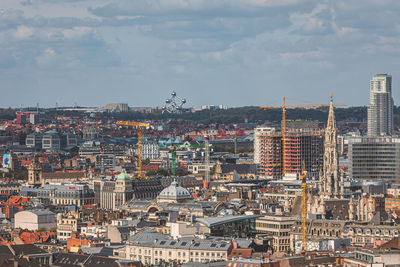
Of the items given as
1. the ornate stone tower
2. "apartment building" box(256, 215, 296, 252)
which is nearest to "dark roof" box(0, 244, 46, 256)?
"apartment building" box(256, 215, 296, 252)

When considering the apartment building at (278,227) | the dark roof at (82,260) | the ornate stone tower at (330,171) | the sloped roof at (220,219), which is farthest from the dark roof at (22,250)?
the ornate stone tower at (330,171)

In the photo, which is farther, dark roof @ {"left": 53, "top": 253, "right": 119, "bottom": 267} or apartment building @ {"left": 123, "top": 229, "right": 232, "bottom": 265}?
apartment building @ {"left": 123, "top": 229, "right": 232, "bottom": 265}

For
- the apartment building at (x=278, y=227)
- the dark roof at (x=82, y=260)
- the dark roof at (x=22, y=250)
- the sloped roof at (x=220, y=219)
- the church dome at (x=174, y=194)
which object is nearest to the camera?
the dark roof at (x=82, y=260)

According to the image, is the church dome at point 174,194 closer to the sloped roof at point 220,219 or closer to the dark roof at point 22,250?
the sloped roof at point 220,219

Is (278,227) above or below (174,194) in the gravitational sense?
below

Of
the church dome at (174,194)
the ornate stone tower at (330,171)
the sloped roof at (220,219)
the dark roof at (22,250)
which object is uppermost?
the ornate stone tower at (330,171)

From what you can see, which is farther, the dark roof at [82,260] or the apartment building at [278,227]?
the apartment building at [278,227]

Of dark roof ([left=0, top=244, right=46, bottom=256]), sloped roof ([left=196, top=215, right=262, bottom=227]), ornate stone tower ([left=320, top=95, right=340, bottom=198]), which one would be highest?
ornate stone tower ([left=320, top=95, right=340, bottom=198])

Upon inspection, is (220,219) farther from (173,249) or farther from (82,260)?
(82,260)

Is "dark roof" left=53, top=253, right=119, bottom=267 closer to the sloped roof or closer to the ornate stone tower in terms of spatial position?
the sloped roof

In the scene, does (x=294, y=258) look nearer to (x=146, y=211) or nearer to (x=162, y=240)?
(x=162, y=240)

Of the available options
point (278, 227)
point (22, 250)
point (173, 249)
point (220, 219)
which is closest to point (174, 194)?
point (220, 219)
